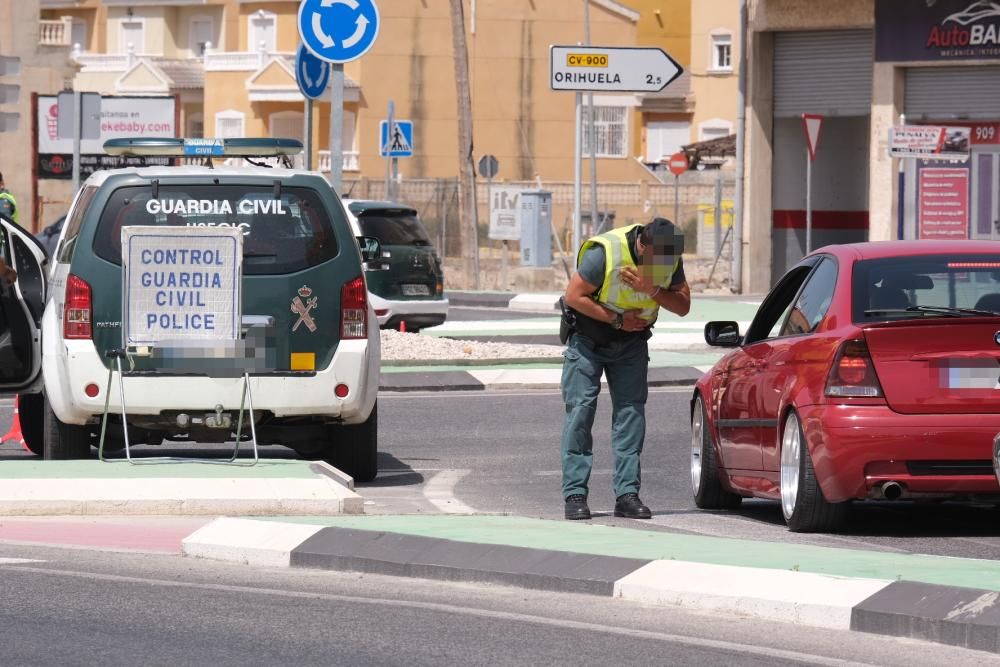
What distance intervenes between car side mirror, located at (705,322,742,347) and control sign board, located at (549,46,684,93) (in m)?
13.9

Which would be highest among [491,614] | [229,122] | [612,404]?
[229,122]

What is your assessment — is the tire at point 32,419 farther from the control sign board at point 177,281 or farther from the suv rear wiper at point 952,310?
the suv rear wiper at point 952,310

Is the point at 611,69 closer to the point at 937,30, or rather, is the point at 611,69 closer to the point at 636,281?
the point at 937,30

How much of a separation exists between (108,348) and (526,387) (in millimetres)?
8529

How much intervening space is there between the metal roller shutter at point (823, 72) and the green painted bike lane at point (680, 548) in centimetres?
2605

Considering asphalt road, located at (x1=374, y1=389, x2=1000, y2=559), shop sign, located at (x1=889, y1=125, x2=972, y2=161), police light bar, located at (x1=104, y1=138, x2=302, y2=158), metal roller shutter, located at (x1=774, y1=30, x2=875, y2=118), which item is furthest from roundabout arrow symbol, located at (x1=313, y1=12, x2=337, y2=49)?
metal roller shutter, located at (x1=774, y1=30, x2=875, y2=118)

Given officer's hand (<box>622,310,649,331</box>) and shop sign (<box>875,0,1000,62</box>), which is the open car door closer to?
officer's hand (<box>622,310,649,331</box>)

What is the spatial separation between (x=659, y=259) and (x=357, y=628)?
3.66m

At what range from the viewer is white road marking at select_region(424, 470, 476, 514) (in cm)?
1159

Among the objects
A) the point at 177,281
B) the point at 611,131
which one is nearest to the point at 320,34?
the point at 177,281

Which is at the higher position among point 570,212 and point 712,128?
point 712,128

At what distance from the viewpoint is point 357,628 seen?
25.3 feet

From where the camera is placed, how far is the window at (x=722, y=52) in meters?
86.4

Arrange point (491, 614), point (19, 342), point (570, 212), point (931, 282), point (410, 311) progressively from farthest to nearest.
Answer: point (570, 212) < point (410, 311) < point (19, 342) < point (931, 282) < point (491, 614)
